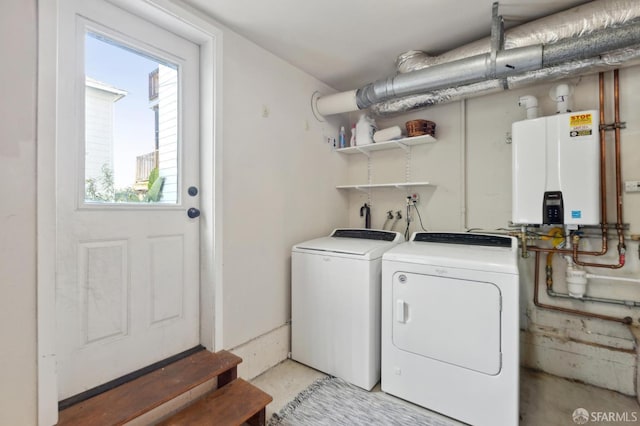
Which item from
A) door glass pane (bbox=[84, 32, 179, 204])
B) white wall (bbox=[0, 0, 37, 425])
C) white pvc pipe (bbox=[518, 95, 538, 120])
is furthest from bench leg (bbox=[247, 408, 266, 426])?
white pvc pipe (bbox=[518, 95, 538, 120])

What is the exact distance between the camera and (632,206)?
1889 millimetres

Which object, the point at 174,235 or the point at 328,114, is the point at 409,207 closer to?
the point at 328,114

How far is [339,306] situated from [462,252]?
92cm

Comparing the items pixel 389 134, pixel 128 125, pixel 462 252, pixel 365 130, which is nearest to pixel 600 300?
pixel 462 252

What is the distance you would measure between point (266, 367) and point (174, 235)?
4.07 ft

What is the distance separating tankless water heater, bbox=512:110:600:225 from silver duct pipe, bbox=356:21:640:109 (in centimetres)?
37

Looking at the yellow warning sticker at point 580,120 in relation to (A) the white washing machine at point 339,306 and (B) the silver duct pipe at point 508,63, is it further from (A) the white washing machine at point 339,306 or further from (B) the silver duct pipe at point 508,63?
(A) the white washing machine at point 339,306

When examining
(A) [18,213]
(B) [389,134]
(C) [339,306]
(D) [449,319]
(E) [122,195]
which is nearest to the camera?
(A) [18,213]

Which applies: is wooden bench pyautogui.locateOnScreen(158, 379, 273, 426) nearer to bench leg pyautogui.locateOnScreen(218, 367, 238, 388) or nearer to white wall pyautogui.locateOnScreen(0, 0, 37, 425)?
bench leg pyautogui.locateOnScreen(218, 367, 238, 388)

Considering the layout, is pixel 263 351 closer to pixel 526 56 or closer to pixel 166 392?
pixel 166 392

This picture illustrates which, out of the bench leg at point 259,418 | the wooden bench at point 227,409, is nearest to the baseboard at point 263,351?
the wooden bench at point 227,409

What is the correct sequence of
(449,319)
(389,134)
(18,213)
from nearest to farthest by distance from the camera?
(18,213) → (449,319) → (389,134)

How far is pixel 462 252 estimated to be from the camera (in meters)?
1.86

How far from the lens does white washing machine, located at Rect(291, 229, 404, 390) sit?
198cm
